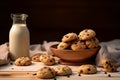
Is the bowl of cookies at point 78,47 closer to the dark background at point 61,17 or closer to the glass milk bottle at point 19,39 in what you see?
the glass milk bottle at point 19,39

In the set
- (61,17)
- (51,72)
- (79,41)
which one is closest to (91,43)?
(79,41)

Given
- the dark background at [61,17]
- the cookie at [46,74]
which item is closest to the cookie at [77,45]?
the cookie at [46,74]

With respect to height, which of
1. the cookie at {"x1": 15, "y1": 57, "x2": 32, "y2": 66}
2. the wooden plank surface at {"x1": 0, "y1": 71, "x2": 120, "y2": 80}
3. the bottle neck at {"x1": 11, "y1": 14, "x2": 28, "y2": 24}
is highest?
the bottle neck at {"x1": 11, "y1": 14, "x2": 28, "y2": 24}

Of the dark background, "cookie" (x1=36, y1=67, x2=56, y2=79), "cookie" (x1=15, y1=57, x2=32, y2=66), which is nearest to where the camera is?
"cookie" (x1=36, y1=67, x2=56, y2=79)

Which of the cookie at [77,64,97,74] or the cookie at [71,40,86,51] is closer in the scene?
the cookie at [77,64,97,74]

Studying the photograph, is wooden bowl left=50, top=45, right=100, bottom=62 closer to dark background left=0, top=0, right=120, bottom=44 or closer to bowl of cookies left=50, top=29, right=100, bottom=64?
bowl of cookies left=50, top=29, right=100, bottom=64

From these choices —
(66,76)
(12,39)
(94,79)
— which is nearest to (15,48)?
(12,39)

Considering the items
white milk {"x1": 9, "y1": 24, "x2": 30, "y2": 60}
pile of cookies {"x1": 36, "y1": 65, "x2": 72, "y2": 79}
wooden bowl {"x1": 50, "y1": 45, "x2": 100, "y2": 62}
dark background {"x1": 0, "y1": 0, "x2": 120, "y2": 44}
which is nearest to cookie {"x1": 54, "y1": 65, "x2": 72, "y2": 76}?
pile of cookies {"x1": 36, "y1": 65, "x2": 72, "y2": 79}
